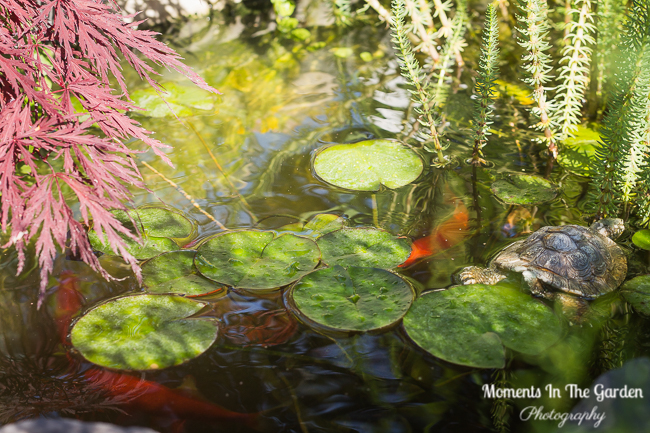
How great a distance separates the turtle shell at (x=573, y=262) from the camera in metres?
1.81

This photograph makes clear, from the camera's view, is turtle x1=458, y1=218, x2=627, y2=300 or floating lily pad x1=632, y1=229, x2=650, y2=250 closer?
turtle x1=458, y1=218, x2=627, y2=300

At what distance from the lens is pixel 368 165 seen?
8.16 ft

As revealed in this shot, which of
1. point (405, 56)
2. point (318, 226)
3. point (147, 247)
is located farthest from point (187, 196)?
point (405, 56)

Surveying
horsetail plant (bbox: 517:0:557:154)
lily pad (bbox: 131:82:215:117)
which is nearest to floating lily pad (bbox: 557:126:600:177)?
horsetail plant (bbox: 517:0:557:154)

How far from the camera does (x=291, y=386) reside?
1526mm

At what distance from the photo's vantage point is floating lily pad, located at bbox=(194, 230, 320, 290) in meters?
1.82

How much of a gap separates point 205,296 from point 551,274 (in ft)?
4.44

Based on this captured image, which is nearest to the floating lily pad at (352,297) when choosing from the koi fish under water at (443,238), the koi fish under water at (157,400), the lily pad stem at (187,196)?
the koi fish under water at (443,238)

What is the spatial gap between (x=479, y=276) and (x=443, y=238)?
290 millimetres

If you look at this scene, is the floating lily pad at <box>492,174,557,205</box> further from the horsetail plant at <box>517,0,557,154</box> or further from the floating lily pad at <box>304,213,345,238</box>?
the floating lily pad at <box>304,213,345,238</box>

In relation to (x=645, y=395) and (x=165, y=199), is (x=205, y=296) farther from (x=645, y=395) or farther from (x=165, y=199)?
(x=645, y=395)

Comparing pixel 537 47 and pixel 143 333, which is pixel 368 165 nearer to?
pixel 537 47

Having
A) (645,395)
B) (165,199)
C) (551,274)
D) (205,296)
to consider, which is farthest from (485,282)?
(165,199)

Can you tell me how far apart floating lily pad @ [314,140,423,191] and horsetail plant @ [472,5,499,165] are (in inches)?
13.3
